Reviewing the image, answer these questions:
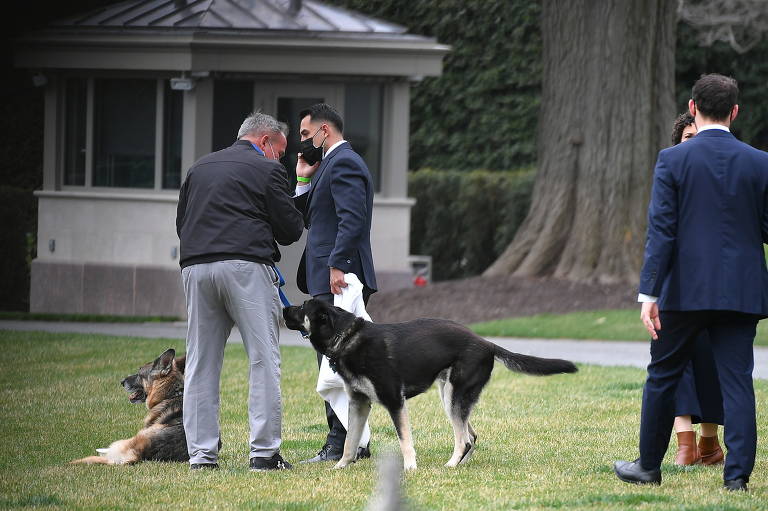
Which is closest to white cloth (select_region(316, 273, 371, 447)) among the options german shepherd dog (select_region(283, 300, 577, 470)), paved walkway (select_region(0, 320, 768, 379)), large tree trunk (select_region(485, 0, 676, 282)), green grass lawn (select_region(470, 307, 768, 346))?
german shepherd dog (select_region(283, 300, 577, 470))

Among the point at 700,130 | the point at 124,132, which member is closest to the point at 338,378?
the point at 700,130

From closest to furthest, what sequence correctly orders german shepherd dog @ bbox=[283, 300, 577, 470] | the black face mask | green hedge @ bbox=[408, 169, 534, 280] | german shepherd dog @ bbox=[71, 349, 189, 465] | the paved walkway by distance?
german shepherd dog @ bbox=[283, 300, 577, 470], german shepherd dog @ bbox=[71, 349, 189, 465], the black face mask, the paved walkway, green hedge @ bbox=[408, 169, 534, 280]

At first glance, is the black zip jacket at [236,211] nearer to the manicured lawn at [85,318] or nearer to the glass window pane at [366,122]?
the manicured lawn at [85,318]

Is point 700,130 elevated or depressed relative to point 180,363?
elevated

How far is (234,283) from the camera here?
6.96 m

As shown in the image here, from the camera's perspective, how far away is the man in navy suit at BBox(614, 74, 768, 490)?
6.04 m

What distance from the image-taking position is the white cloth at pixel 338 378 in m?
7.33

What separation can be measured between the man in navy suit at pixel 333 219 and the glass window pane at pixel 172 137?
9.02 m

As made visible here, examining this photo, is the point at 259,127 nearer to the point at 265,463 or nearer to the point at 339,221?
the point at 339,221

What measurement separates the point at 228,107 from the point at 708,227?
11263 mm

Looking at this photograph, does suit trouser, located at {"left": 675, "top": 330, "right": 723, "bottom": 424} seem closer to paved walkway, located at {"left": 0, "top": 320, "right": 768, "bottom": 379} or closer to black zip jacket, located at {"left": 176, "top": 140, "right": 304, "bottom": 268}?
black zip jacket, located at {"left": 176, "top": 140, "right": 304, "bottom": 268}

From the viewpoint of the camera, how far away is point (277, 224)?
7145 mm

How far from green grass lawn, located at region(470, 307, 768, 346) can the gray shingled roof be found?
458cm

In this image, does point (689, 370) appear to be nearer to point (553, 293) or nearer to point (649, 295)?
point (649, 295)
